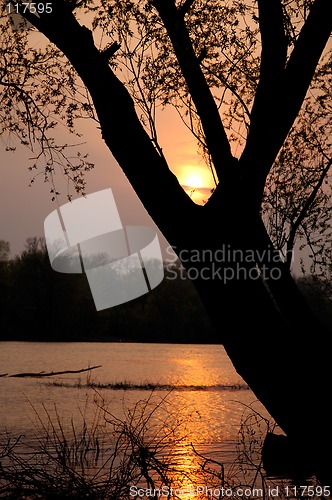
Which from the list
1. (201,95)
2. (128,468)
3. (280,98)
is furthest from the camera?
(201,95)

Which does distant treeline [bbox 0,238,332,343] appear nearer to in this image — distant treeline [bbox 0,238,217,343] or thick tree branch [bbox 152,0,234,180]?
distant treeline [bbox 0,238,217,343]

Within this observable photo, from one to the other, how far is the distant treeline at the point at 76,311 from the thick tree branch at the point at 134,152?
74.9 meters

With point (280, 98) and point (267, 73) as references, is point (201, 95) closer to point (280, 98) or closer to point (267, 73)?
point (267, 73)

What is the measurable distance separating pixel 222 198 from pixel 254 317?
104 centimetres

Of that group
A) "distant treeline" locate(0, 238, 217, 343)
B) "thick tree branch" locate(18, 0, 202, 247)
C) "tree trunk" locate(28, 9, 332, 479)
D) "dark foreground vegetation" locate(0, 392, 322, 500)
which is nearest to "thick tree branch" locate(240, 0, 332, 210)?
"tree trunk" locate(28, 9, 332, 479)

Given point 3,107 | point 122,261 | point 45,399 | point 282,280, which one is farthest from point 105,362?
point 282,280

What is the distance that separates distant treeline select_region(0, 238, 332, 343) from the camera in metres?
89.3

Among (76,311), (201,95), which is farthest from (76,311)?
(201,95)

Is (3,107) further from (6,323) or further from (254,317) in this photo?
(6,323)

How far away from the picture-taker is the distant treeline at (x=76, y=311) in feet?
293

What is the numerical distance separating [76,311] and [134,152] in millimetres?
87862

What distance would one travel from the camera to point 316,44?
5785 millimetres

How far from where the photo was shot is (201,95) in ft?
19.7

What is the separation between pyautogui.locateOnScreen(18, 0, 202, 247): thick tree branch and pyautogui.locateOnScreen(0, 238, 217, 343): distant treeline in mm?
82992
